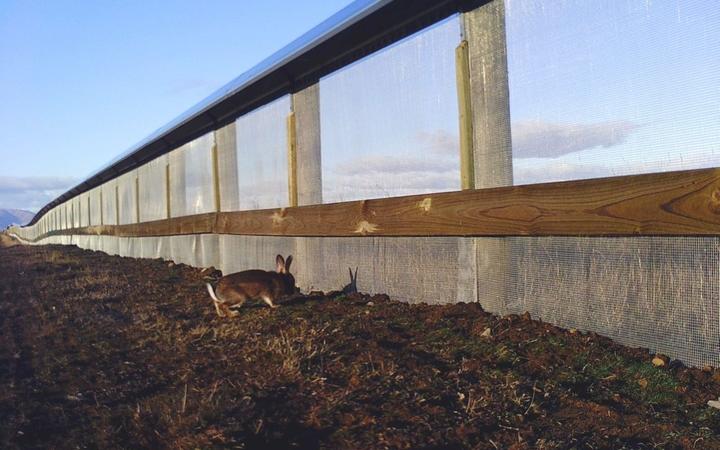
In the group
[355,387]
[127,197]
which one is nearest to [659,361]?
[355,387]

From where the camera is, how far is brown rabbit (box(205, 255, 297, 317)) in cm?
690

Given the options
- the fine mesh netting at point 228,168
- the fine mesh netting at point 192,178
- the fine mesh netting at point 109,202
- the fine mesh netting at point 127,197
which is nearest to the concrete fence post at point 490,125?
the fine mesh netting at point 228,168

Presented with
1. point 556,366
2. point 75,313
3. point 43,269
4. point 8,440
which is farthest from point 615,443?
point 43,269

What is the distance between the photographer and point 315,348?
16.0ft

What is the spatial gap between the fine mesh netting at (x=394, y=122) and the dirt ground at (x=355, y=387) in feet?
4.10

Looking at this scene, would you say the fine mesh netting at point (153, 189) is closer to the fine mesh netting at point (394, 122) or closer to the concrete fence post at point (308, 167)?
the concrete fence post at point (308, 167)

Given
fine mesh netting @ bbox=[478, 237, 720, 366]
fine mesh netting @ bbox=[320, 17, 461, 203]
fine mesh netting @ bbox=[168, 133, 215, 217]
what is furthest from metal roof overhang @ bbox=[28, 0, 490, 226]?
fine mesh netting @ bbox=[478, 237, 720, 366]

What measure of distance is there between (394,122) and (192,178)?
7.31 metres

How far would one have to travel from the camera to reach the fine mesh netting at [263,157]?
8.95 meters

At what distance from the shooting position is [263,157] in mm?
9562

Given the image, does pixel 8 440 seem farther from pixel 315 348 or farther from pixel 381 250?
pixel 381 250

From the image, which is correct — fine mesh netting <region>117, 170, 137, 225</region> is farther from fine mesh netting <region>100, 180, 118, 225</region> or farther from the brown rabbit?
the brown rabbit

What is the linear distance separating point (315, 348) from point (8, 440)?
200 centimetres

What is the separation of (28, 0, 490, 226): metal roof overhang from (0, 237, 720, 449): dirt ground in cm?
260
